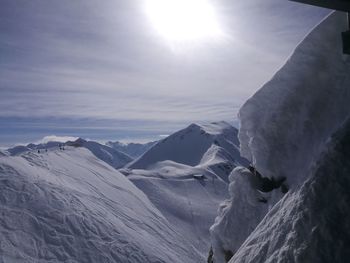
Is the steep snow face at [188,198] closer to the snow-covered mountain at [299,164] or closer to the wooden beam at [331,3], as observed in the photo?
the snow-covered mountain at [299,164]

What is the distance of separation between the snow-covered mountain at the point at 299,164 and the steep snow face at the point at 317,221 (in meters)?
0.01

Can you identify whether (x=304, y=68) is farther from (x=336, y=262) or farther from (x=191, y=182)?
(x=191, y=182)

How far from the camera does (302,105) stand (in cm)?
872

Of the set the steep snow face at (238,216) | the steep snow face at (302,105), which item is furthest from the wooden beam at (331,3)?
the steep snow face at (238,216)

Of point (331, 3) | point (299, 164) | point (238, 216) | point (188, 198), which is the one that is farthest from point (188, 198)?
point (331, 3)

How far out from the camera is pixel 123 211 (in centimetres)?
4103

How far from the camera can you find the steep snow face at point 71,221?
27.1 meters

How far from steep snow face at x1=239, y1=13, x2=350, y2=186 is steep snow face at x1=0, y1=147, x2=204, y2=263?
20.9 m

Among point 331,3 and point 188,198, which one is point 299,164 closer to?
point 331,3

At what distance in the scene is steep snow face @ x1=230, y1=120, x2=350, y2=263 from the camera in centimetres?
488

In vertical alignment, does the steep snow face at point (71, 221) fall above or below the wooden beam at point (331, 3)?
below

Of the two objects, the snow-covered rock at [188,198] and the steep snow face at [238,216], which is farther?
the snow-covered rock at [188,198]

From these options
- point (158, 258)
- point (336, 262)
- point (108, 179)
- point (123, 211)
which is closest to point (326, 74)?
point (336, 262)

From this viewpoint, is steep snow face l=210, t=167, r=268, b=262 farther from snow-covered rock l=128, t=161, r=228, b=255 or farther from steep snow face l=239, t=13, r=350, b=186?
snow-covered rock l=128, t=161, r=228, b=255
